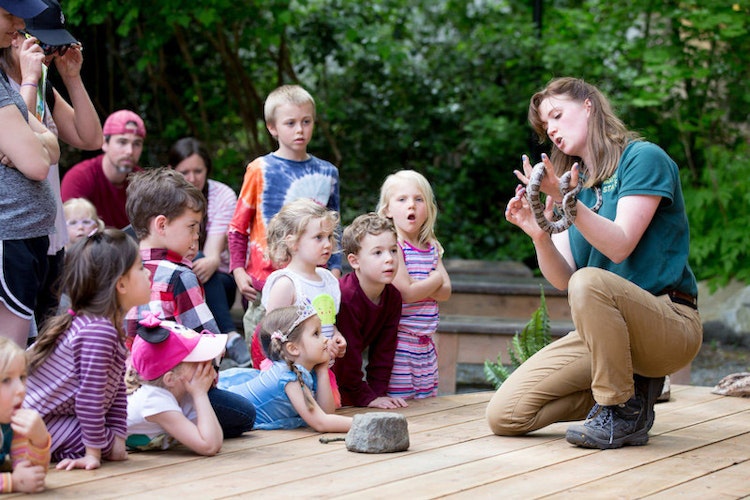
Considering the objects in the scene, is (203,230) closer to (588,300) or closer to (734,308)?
(588,300)

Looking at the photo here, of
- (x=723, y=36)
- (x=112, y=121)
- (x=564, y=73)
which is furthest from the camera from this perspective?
(x=564, y=73)

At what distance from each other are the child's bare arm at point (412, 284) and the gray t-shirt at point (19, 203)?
162cm

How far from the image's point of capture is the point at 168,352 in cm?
318

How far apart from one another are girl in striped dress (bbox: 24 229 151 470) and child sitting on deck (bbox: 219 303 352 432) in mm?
802

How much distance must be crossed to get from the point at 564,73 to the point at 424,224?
4612 millimetres

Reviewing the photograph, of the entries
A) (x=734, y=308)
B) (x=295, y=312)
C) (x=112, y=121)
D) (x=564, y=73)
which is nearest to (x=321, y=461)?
(x=295, y=312)

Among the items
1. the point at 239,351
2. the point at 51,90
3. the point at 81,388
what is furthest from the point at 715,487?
the point at 239,351

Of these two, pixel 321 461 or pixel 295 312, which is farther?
pixel 295 312

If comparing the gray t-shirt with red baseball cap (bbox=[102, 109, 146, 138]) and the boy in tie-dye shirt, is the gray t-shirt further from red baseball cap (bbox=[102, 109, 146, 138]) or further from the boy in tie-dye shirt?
red baseball cap (bbox=[102, 109, 146, 138])

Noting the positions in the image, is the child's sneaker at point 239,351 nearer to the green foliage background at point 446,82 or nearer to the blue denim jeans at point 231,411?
the blue denim jeans at point 231,411

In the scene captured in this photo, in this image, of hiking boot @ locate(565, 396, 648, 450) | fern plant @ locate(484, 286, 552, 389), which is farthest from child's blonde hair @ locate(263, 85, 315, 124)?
hiking boot @ locate(565, 396, 648, 450)

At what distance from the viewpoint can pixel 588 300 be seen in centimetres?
329

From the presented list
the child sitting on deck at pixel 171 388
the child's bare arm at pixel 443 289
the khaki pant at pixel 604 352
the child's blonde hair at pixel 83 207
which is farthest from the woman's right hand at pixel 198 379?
the child's blonde hair at pixel 83 207

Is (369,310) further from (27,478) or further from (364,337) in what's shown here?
(27,478)
